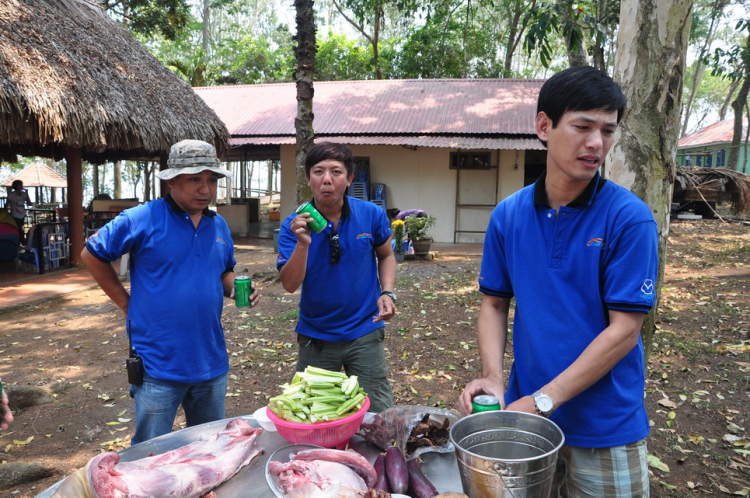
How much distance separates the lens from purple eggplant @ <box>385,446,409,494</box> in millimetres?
1693

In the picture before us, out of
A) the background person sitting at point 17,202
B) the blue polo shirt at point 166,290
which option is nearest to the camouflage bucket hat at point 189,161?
the blue polo shirt at point 166,290

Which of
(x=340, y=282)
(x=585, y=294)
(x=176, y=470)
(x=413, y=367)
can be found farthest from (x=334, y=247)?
(x=413, y=367)

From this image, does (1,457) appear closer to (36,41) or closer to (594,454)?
(594,454)

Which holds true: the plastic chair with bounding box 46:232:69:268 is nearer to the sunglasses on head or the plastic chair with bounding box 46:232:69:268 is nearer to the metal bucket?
the sunglasses on head

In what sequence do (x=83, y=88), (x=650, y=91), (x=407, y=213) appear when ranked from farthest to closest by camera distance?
(x=407, y=213)
(x=83, y=88)
(x=650, y=91)

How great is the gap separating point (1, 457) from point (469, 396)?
394 centimetres

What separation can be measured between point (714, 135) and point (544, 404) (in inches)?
1455

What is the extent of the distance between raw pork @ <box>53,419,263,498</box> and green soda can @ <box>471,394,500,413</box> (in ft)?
2.88

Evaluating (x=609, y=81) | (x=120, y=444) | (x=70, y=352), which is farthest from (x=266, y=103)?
(x=609, y=81)

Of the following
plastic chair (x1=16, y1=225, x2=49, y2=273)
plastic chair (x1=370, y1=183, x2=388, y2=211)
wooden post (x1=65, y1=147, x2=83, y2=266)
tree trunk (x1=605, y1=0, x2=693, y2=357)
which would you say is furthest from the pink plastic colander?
plastic chair (x1=370, y1=183, x2=388, y2=211)

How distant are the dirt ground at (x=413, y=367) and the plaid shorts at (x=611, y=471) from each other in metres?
2.07

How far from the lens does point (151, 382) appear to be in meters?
2.62

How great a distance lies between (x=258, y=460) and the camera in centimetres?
193

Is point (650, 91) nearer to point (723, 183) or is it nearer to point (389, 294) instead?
point (389, 294)
